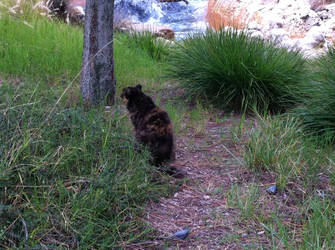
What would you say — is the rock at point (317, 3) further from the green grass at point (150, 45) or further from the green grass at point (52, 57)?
the green grass at point (52, 57)

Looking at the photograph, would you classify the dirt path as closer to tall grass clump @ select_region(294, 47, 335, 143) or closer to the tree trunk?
tall grass clump @ select_region(294, 47, 335, 143)

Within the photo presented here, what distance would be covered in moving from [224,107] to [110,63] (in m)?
1.45

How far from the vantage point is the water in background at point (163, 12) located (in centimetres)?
1518

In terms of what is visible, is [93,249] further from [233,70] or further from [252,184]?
[233,70]

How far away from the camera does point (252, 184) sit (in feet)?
11.0

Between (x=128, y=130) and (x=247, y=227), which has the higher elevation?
(x=128, y=130)

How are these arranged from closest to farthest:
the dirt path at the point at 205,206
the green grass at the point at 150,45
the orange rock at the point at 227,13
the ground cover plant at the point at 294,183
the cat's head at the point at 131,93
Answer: the ground cover plant at the point at 294,183 < the dirt path at the point at 205,206 < the cat's head at the point at 131,93 < the green grass at the point at 150,45 < the orange rock at the point at 227,13

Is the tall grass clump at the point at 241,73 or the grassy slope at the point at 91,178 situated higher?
the tall grass clump at the point at 241,73

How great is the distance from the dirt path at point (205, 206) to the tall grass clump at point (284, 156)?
0.21 metres

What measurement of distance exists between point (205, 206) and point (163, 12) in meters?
14.2

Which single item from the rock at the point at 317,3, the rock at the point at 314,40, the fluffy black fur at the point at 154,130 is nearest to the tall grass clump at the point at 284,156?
the fluffy black fur at the point at 154,130

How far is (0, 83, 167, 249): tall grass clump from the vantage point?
2.57 metres

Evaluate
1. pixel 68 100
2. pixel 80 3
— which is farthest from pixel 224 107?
pixel 80 3

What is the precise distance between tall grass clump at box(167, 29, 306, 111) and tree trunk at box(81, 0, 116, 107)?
113cm
